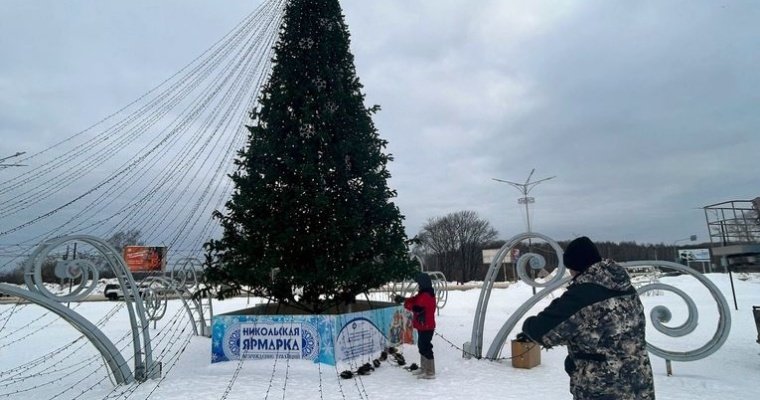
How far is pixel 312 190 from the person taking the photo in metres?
9.64

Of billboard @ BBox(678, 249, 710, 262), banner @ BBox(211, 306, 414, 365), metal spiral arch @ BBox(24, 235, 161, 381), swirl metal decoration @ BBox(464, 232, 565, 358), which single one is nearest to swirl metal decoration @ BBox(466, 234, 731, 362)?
swirl metal decoration @ BBox(464, 232, 565, 358)

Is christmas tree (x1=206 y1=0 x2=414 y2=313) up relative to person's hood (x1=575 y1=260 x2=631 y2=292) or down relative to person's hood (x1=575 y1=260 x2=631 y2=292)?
up

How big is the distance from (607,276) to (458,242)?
6587cm

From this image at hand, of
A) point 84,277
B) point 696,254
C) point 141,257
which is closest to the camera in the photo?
point 84,277

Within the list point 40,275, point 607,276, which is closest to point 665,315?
point 607,276

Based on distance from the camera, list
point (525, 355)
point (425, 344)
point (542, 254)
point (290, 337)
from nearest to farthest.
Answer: point (425, 344) < point (525, 355) < point (290, 337) < point (542, 254)

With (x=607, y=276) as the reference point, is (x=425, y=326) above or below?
below

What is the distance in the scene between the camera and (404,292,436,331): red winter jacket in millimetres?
7898

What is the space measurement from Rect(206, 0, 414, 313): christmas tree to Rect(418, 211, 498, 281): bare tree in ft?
186

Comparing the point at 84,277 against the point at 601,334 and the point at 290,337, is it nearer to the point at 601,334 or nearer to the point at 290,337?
the point at 290,337

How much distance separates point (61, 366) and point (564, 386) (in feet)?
33.7

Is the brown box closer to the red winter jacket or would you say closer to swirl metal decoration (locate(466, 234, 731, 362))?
swirl metal decoration (locate(466, 234, 731, 362))

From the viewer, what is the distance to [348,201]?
9992 mm

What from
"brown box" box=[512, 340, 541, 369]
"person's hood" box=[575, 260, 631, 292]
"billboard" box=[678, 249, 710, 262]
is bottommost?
"brown box" box=[512, 340, 541, 369]
